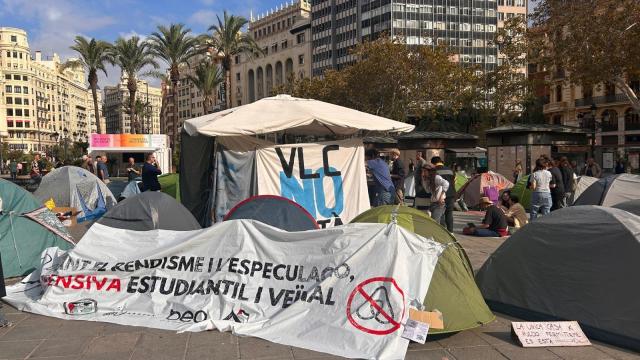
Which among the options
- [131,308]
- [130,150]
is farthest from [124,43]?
[131,308]

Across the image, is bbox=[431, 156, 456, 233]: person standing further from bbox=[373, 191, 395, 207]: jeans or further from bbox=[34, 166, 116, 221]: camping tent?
bbox=[34, 166, 116, 221]: camping tent

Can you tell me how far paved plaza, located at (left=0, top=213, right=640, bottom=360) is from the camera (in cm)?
433

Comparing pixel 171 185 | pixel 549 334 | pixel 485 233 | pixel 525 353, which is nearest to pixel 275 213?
pixel 525 353

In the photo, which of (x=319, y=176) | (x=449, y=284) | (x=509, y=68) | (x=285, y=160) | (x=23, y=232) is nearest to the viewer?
(x=449, y=284)

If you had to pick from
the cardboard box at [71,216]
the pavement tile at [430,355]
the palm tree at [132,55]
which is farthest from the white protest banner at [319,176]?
the palm tree at [132,55]

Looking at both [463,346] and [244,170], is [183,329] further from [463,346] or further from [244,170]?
[244,170]

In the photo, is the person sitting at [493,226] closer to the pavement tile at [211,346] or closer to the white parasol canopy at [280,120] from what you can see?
the white parasol canopy at [280,120]

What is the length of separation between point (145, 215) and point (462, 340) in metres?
4.05

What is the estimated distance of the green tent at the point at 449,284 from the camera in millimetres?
4730

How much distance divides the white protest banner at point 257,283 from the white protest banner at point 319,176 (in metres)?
2.88

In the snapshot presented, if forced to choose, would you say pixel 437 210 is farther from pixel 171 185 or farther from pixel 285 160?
pixel 171 185

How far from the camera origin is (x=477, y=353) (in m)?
4.40

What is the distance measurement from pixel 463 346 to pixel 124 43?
37391 mm

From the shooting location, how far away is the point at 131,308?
5281 mm
